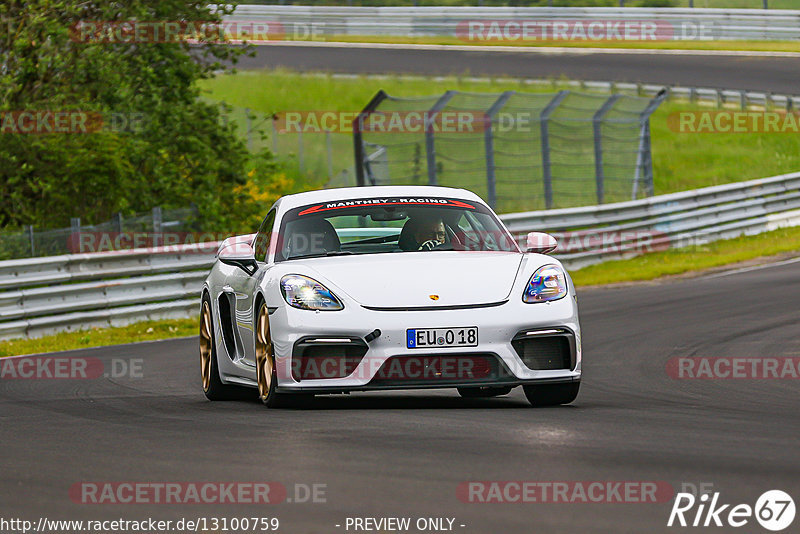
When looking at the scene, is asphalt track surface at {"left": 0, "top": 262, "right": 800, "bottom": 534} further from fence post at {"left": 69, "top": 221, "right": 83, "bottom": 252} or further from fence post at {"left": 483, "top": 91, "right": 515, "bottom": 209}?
fence post at {"left": 483, "top": 91, "right": 515, "bottom": 209}

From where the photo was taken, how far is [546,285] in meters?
8.30

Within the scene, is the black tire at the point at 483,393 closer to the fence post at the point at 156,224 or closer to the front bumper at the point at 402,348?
the front bumper at the point at 402,348

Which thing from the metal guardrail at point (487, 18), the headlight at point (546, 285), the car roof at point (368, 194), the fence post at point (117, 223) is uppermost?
the metal guardrail at point (487, 18)

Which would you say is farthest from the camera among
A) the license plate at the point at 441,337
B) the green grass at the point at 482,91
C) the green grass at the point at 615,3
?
the green grass at the point at 615,3

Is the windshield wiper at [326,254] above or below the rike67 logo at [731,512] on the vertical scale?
above

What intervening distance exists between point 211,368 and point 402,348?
2394mm

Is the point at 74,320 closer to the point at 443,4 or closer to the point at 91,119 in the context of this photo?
the point at 91,119

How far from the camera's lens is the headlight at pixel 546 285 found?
8211mm

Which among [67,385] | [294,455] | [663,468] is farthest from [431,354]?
[67,385]

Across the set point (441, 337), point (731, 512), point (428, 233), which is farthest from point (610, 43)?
point (731, 512)

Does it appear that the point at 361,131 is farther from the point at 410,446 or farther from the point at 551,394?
the point at 410,446

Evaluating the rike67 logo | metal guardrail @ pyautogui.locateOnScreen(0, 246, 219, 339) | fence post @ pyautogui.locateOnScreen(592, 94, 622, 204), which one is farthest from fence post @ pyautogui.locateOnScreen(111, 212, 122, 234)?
the rike67 logo

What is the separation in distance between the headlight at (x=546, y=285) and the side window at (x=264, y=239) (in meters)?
1.90

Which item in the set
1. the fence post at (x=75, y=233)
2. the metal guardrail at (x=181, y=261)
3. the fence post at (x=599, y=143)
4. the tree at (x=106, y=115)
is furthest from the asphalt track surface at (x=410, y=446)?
the fence post at (x=599, y=143)
